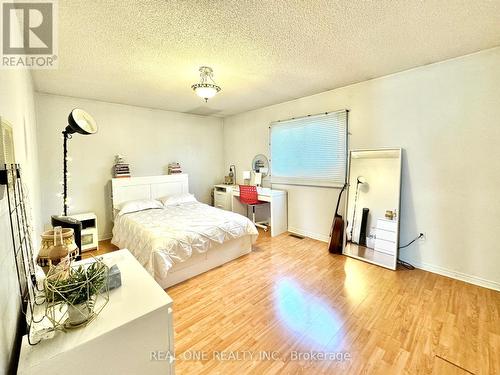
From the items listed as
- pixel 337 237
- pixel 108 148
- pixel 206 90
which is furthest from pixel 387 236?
pixel 108 148

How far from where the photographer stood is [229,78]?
2875mm

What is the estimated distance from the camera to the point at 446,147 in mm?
2482

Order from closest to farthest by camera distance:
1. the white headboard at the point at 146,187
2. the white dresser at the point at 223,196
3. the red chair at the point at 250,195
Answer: the white headboard at the point at 146,187, the red chair at the point at 250,195, the white dresser at the point at 223,196

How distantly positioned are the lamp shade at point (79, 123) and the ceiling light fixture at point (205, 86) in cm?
110

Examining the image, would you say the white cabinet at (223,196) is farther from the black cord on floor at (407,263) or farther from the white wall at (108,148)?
the black cord on floor at (407,263)

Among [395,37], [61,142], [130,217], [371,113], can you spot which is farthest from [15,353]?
[371,113]

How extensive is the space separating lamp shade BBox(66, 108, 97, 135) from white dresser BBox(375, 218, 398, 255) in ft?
11.0

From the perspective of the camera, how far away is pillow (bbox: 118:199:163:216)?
3.46m

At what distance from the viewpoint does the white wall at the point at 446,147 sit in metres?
2.26

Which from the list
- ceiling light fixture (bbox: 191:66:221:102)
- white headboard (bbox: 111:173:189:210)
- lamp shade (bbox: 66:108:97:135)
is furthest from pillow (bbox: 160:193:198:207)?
lamp shade (bbox: 66:108:97:135)

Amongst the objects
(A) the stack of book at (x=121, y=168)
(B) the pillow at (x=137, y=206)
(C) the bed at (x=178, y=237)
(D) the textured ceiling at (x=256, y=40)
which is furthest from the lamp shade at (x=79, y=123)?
(A) the stack of book at (x=121, y=168)

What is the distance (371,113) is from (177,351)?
341 centimetres

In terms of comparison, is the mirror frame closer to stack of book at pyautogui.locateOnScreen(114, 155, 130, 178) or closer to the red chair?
the red chair

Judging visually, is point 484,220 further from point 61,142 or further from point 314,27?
point 61,142
